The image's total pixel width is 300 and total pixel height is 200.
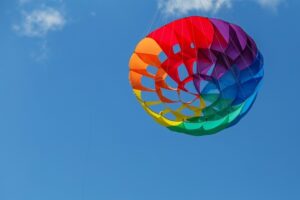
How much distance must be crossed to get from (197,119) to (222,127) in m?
0.93

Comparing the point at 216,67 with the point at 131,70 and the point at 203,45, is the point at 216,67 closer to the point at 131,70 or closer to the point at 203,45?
the point at 203,45

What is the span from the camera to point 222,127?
31.0 m

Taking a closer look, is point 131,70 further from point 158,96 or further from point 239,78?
point 239,78

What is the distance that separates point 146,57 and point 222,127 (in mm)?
3631

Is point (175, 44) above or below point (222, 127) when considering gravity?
above

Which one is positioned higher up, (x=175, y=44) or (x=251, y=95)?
(x=175, y=44)

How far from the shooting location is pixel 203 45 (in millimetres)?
30844

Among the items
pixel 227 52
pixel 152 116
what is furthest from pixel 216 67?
pixel 152 116

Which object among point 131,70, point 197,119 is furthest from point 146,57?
point 197,119

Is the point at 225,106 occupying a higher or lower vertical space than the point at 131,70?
lower

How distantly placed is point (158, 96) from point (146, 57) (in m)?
1.44

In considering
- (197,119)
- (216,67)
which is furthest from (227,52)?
(197,119)

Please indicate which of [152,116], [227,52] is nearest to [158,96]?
[152,116]

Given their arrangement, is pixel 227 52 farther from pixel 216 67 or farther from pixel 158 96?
pixel 158 96
